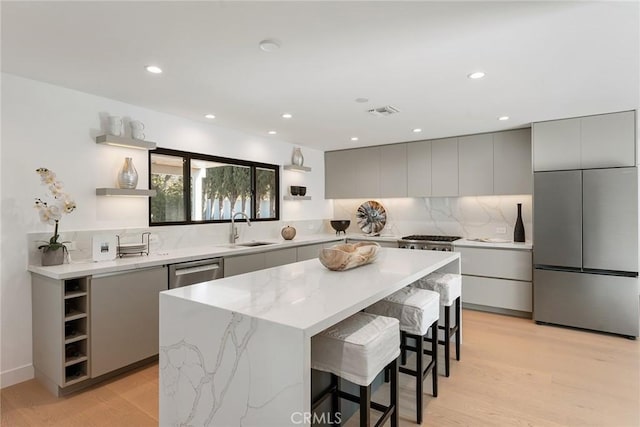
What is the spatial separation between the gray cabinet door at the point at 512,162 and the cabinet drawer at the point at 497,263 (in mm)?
799

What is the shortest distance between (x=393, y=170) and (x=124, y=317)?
3.96 meters

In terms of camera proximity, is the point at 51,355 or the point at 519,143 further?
the point at 519,143

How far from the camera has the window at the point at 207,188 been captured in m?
3.57

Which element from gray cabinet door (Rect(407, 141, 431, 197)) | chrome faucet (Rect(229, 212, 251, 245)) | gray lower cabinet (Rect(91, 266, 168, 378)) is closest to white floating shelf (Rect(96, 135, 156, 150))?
gray lower cabinet (Rect(91, 266, 168, 378))

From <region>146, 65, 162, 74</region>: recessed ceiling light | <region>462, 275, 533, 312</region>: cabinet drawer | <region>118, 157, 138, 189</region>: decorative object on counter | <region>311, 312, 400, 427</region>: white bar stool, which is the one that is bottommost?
<region>462, 275, 533, 312</region>: cabinet drawer

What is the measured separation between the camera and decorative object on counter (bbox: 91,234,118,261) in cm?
276

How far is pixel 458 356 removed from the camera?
2947 mm

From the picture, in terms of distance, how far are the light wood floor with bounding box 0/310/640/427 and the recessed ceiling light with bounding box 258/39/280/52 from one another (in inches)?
94.7

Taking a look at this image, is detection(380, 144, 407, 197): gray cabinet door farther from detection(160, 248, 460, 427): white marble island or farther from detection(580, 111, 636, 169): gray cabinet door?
detection(160, 248, 460, 427): white marble island

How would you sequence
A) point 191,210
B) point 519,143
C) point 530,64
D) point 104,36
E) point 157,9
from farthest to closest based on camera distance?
1. point 519,143
2. point 191,210
3. point 530,64
4. point 104,36
5. point 157,9

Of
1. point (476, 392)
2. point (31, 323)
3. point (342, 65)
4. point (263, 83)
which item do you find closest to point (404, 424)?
point (476, 392)

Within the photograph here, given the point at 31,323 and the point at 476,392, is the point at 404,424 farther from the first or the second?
the point at 31,323

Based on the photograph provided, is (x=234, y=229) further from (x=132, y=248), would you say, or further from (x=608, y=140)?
(x=608, y=140)

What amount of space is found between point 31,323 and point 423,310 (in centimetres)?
294
